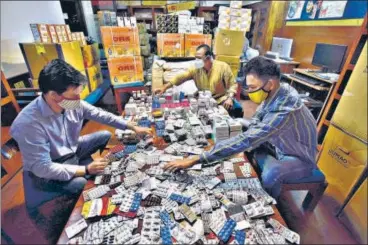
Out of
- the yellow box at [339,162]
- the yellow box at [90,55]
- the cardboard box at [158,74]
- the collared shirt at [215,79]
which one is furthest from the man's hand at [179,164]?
the yellow box at [90,55]

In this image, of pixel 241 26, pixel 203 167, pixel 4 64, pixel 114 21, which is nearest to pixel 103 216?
pixel 203 167

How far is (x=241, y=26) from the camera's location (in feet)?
13.1

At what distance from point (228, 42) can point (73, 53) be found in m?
2.74

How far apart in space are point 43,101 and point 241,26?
4.00 metres

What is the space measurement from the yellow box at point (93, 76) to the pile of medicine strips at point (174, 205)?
9.60 ft

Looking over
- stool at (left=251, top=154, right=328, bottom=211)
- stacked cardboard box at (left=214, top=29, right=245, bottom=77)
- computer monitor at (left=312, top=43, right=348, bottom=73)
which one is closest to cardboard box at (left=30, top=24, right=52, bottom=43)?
stacked cardboard box at (left=214, top=29, right=245, bottom=77)

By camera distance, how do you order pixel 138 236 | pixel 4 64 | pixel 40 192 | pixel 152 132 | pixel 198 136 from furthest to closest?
pixel 4 64, pixel 152 132, pixel 198 136, pixel 40 192, pixel 138 236

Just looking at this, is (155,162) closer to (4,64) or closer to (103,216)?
(103,216)

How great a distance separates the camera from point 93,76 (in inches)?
155

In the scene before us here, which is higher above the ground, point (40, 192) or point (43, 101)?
point (43, 101)

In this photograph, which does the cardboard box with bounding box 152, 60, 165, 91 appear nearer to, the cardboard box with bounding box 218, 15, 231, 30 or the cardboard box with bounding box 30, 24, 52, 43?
the cardboard box with bounding box 30, 24, 52, 43

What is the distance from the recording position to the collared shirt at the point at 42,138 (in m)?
1.18

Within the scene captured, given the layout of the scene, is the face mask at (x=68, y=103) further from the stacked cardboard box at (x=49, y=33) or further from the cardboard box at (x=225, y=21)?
the cardboard box at (x=225, y=21)

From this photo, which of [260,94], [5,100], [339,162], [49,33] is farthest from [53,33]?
[339,162]
